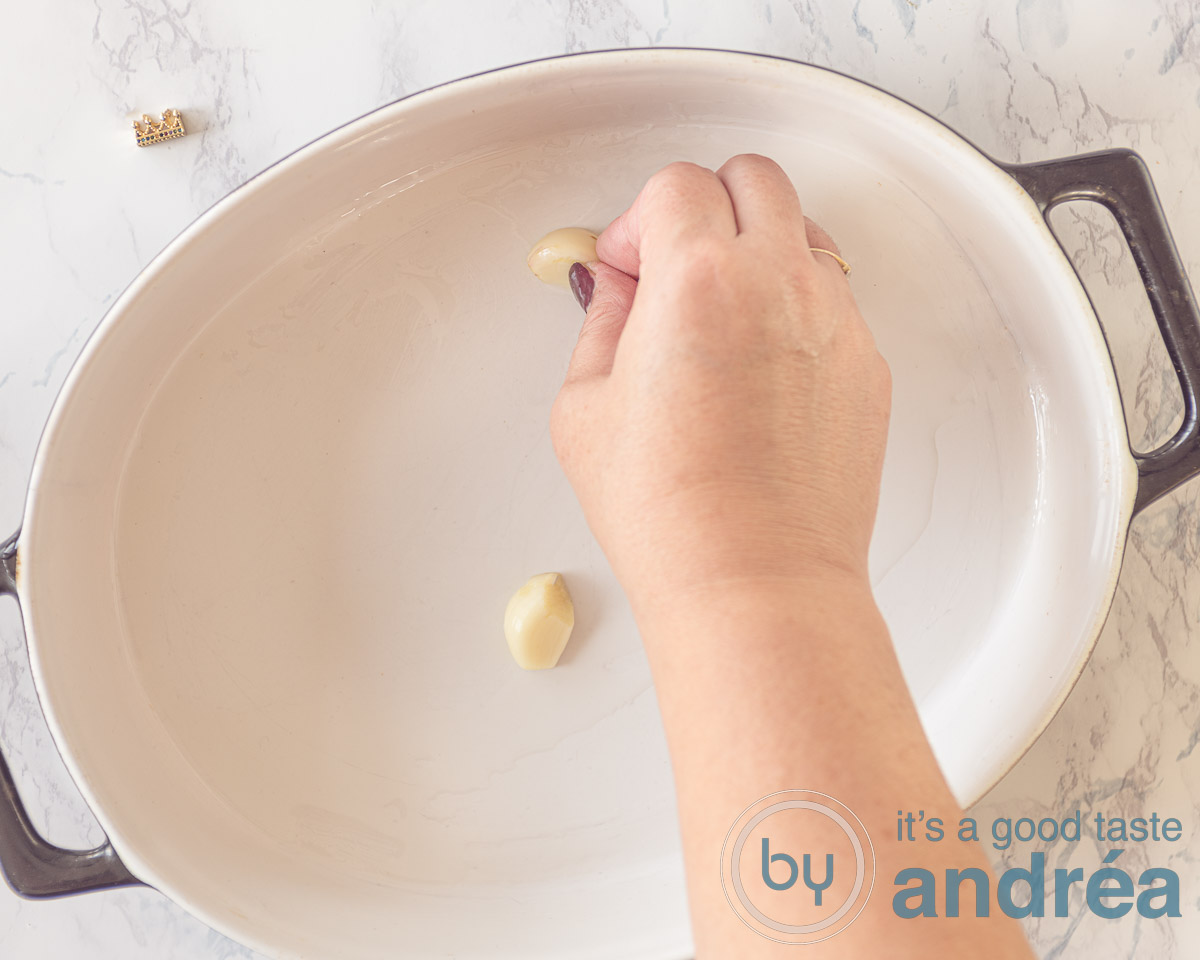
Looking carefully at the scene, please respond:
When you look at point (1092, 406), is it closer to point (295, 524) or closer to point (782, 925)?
point (782, 925)

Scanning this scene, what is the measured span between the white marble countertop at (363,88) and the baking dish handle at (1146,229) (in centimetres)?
9

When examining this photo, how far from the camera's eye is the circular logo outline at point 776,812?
0.31m

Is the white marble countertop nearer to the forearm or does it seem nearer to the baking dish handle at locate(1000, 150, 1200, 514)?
the baking dish handle at locate(1000, 150, 1200, 514)

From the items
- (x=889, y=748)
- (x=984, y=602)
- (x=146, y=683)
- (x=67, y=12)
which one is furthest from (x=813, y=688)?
(x=67, y=12)

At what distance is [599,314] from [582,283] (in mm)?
54

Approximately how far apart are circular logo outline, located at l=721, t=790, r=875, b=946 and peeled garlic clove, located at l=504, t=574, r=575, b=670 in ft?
0.83

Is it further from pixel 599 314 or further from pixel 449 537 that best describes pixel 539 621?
pixel 599 314

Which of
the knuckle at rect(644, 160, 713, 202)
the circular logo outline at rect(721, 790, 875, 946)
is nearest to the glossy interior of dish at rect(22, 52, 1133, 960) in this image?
the knuckle at rect(644, 160, 713, 202)

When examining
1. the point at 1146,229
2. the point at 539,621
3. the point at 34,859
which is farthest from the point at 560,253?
the point at 34,859

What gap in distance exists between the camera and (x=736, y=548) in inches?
15.1

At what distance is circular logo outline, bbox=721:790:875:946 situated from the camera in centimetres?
31

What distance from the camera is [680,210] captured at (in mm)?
425

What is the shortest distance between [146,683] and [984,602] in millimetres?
601

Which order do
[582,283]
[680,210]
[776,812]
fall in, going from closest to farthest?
[776,812]
[680,210]
[582,283]
